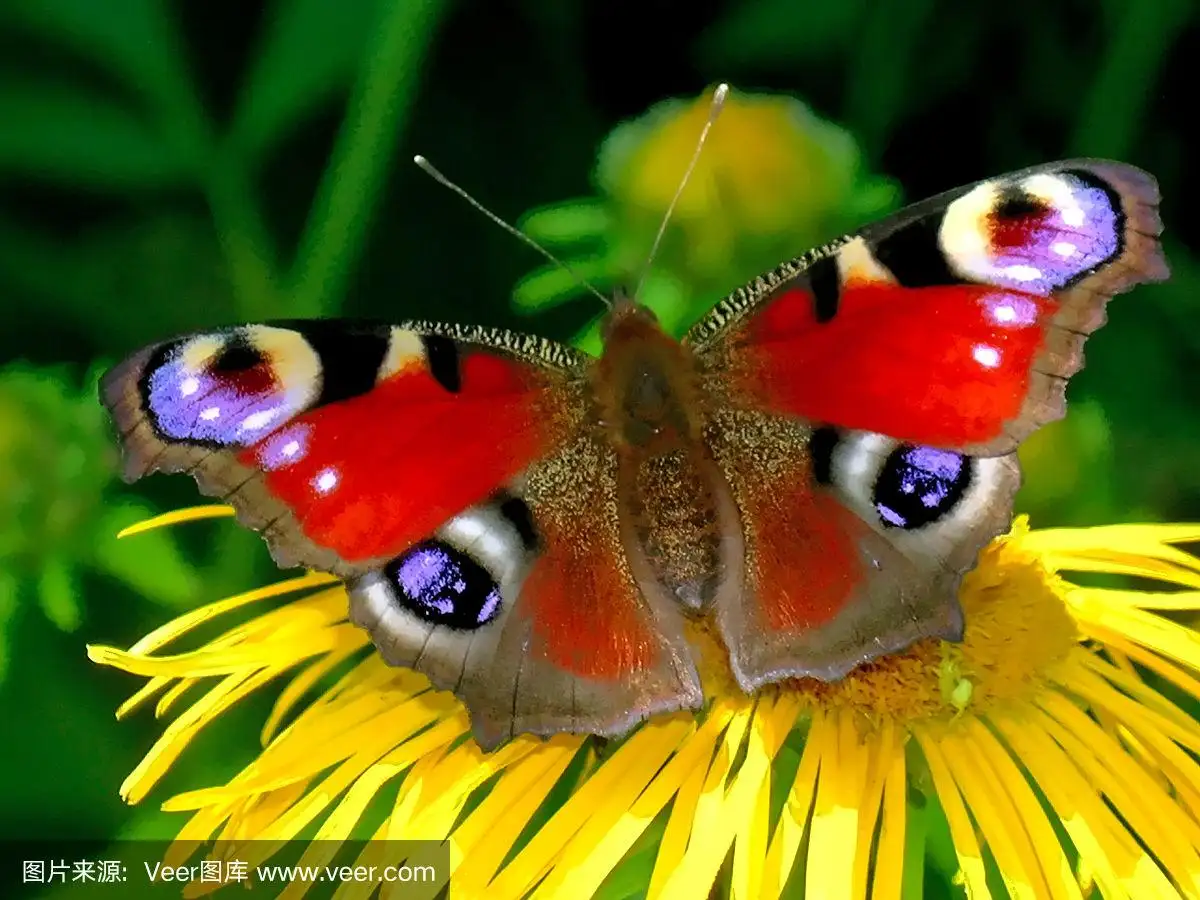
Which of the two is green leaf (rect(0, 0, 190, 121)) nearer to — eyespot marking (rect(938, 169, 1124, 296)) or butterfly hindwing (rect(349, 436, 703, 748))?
butterfly hindwing (rect(349, 436, 703, 748))

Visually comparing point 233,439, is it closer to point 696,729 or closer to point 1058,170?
point 696,729

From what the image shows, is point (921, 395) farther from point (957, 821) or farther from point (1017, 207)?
point (957, 821)

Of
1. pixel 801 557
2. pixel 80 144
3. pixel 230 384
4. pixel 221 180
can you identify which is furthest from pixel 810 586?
pixel 80 144

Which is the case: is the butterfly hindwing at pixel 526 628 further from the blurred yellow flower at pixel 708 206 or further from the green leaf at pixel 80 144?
the green leaf at pixel 80 144

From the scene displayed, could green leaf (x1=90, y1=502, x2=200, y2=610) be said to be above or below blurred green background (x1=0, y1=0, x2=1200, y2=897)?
below

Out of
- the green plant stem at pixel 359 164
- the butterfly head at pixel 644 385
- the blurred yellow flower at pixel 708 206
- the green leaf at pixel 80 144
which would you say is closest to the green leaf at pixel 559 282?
the blurred yellow flower at pixel 708 206

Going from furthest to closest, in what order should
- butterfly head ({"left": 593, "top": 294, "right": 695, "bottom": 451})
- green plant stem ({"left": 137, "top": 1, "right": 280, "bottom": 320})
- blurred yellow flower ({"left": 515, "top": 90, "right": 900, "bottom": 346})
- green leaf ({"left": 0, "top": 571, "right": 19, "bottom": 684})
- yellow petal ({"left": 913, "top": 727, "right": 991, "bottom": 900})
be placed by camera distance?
green plant stem ({"left": 137, "top": 1, "right": 280, "bottom": 320}) < blurred yellow flower ({"left": 515, "top": 90, "right": 900, "bottom": 346}) < green leaf ({"left": 0, "top": 571, "right": 19, "bottom": 684}) < butterfly head ({"left": 593, "top": 294, "right": 695, "bottom": 451}) < yellow petal ({"left": 913, "top": 727, "right": 991, "bottom": 900})

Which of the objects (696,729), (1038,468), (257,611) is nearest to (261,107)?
(257,611)

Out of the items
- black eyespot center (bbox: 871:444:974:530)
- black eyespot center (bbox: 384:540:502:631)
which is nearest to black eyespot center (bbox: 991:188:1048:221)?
black eyespot center (bbox: 871:444:974:530)
